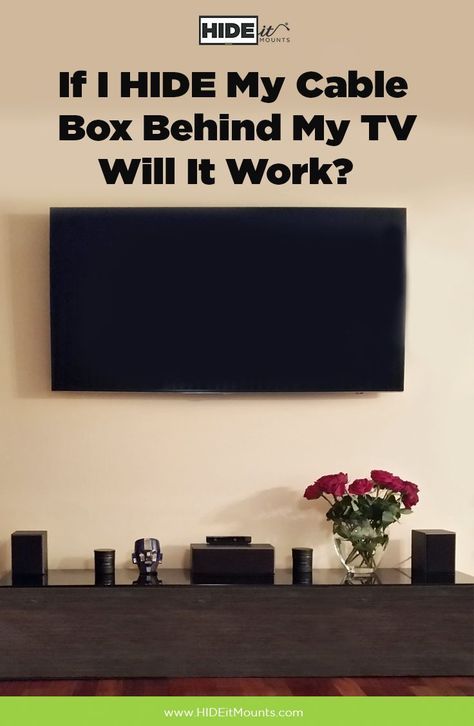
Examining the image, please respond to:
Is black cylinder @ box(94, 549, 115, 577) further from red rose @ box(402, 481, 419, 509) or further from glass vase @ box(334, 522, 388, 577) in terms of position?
red rose @ box(402, 481, 419, 509)

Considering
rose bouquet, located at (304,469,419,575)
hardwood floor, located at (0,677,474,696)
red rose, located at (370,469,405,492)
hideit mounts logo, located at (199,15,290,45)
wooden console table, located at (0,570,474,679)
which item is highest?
hideit mounts logo, located at (199,15,290,45)

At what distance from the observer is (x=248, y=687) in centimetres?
390

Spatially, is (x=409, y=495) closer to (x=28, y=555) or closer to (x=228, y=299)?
(x=228, y=299)

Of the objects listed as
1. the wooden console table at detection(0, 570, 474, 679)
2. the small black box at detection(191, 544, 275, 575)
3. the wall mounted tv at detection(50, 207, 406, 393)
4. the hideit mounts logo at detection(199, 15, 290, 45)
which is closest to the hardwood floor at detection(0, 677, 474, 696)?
the wooden console table at detection(0, 570, 474, 679)

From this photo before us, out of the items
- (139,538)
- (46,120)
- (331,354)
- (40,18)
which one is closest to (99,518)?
(139,538)

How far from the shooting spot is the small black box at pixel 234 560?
4.22 metres

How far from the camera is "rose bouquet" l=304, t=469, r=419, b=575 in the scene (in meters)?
4.27

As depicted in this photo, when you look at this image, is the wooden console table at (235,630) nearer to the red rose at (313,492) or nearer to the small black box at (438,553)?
→ the small black box at (438,553)

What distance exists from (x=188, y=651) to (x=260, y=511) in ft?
2.51

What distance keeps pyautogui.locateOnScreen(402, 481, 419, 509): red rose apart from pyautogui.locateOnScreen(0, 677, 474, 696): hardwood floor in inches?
27.1

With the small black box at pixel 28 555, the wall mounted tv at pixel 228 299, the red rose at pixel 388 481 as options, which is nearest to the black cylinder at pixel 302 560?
the red rose at pixel 388 481

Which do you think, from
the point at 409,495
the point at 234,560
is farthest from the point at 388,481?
the point at 234,560

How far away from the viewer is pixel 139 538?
4527 millimetres
